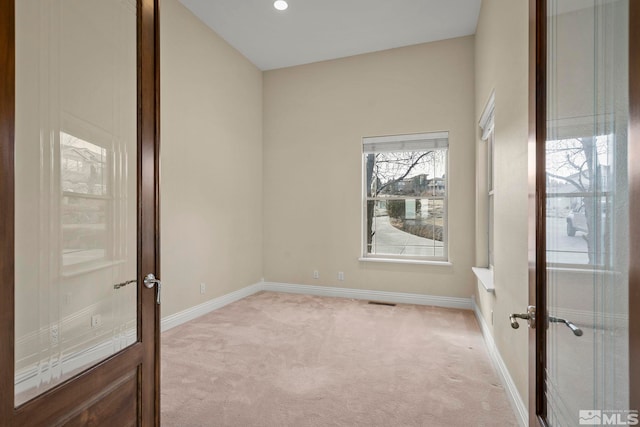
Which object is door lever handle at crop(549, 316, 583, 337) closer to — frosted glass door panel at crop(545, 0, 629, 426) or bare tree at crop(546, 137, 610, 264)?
frosted glass door panel at crop(545, 0, 629, 426)

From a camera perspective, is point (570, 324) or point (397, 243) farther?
point (397, 243)

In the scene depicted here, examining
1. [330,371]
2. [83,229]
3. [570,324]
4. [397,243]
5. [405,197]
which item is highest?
[405,197]

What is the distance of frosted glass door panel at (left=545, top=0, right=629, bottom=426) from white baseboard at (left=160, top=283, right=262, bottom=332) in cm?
327

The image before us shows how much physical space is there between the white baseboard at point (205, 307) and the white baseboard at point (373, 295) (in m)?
0.40

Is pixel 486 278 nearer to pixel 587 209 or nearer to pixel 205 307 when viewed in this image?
pixel 587 209

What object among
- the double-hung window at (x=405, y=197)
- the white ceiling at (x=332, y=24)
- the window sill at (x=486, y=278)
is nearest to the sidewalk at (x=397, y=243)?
the double-hung window at (x=405, y=197)

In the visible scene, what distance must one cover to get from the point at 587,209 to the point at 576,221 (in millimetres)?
63

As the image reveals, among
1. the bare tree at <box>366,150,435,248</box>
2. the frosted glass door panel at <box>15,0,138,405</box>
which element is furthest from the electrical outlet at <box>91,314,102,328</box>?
the bare tree at <box>366,150,435,248</box>

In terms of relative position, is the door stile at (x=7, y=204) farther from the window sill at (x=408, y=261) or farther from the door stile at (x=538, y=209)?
the window sill at (x=408, y=261)

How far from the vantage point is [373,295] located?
14.6 feet

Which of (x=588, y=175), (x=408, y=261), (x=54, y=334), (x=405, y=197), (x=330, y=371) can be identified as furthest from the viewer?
(x=405, y=197)

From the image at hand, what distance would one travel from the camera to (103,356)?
4.05 ft

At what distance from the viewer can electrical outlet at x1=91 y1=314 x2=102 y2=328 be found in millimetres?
1228

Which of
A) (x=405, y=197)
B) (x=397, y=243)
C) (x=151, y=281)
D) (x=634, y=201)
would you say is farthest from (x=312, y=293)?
(x=634, y=201)
